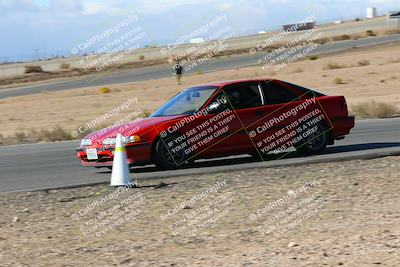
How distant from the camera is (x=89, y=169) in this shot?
1392cm

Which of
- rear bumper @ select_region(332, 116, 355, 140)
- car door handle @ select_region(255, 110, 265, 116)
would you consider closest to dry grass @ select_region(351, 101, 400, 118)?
rear bumper @ select_region(332, 116, 355, 140)

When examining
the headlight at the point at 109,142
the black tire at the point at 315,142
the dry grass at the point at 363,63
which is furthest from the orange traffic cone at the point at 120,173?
the dry grass at the point at 363,63

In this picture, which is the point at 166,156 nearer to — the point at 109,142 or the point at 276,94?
the point at 109,142

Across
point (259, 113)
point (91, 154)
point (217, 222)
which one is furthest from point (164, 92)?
point (217, 222)

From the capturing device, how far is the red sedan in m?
12.8

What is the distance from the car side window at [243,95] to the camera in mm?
13539

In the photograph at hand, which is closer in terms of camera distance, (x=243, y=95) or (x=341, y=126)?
(x=243, y=95)

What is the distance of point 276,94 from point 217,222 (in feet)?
18.8

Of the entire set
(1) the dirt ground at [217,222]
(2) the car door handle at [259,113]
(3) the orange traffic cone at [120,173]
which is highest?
(2) the car door handle at [259,113]

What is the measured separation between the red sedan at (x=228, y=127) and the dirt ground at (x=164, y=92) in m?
11.8

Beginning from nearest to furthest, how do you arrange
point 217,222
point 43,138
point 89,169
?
point 217,222
point 89,169
point 43,138

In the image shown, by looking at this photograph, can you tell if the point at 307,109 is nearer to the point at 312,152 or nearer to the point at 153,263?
the point at 312,152

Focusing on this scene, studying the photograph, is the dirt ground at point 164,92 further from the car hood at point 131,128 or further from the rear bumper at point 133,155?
the rear bumper at point 133,155

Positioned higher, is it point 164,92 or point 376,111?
point 164,92
